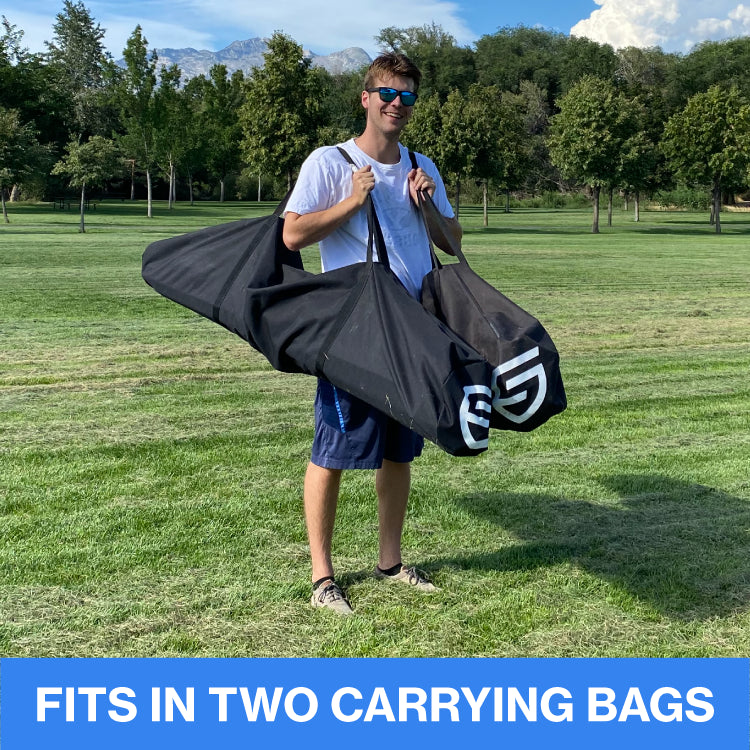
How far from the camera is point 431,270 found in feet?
11.2

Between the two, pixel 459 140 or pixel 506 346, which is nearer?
pixel 506 346

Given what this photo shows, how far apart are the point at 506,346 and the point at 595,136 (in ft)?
149

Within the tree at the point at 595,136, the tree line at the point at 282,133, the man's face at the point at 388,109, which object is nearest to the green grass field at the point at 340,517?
the man's face at the point at 388,109

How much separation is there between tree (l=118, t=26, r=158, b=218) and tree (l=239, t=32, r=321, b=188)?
6.48 meters

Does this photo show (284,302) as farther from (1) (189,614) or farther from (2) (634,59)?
(2) (634,59)

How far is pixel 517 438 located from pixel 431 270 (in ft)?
10.2

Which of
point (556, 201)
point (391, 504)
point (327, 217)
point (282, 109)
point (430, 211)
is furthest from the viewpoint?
point (556, 201)

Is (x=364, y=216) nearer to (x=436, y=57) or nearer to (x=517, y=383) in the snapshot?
(x=517, y=383)

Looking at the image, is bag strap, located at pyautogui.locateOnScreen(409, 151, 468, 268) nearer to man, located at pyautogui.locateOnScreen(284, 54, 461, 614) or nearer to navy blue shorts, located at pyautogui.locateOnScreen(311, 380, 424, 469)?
man, located at pyautogui.locateOnScreen(284, 54, 461, 614)

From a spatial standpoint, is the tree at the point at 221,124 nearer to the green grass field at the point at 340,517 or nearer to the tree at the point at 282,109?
the tree at the point at 282,109

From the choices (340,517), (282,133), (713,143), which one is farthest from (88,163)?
(340,517)

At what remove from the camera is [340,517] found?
4652 millimetres

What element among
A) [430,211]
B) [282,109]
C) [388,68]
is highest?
[282,109]

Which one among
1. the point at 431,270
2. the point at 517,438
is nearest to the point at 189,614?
the point at 431,270
